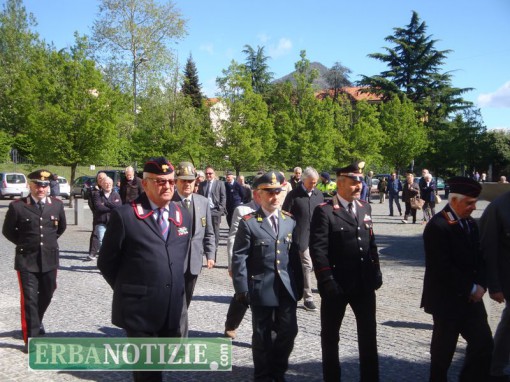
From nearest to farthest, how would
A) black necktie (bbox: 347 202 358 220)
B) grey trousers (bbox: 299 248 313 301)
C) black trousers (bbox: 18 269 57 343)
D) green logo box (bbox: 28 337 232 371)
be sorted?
1. black necktie (bbox: 347 202 358 220)
2. green logo box (bbox: 28 337 232 371)
3. black trousers (bbox: 18 269 57 343)
4. grey trousers (bbox: 299 248 313 301)

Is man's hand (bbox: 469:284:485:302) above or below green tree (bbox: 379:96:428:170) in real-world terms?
below

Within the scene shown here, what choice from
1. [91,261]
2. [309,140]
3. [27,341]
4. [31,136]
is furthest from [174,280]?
[309,140]

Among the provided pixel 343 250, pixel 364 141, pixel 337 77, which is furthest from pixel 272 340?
pixel 337 77

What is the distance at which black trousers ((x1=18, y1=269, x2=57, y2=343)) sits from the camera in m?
6.29

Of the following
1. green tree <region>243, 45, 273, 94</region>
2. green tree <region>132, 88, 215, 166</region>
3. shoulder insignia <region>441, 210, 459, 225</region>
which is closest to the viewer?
shoulder insignia <region>441, 210, 459, 225</region>

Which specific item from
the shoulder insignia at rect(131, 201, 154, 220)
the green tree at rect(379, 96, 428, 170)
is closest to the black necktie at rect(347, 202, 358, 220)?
the shoulder insignia at rect(131, 201, 154, 220)

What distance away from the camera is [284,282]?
16.5 ft

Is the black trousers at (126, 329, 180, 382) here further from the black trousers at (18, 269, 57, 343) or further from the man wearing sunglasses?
the man wearing sunglasses

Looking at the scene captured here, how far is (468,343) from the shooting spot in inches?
180

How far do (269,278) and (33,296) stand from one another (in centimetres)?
296

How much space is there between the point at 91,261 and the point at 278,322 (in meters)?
8.55

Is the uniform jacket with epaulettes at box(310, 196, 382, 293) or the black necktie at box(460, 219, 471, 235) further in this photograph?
the uniform jacket with epaulettes at box(310, 196, 382, 293)

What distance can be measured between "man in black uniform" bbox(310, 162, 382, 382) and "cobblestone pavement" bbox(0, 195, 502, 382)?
0.59 m

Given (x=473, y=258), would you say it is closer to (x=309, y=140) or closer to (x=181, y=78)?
(x=309, y=140)
